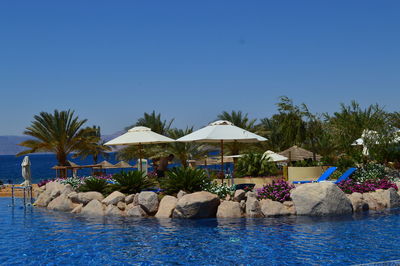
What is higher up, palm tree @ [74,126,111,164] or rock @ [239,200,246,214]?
palm tree @ [74,126,111,164]

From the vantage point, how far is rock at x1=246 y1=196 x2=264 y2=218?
46.9 ft

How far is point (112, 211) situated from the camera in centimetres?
1540

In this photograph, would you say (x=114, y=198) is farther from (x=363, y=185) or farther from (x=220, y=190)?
(x=363, y=185)

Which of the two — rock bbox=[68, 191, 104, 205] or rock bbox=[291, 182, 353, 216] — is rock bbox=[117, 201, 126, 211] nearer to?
rock bbox=[68, 191, 104, 205]

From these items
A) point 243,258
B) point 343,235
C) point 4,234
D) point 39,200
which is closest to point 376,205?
point 343,235

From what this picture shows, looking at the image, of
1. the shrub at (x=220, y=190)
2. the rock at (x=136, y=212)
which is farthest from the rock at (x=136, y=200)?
the shrub at (x=220, y=190)

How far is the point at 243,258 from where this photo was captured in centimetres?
915

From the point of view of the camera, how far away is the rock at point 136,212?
49.2ft

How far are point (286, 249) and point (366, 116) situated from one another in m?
15.4

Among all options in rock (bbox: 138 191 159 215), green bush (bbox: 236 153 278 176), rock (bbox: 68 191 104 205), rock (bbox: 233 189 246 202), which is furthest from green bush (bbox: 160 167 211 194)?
green bush (bbox: 236 153 278 176)

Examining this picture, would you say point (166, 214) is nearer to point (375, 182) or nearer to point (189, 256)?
point (189, 256)

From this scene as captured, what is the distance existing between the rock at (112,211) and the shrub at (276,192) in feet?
15.0

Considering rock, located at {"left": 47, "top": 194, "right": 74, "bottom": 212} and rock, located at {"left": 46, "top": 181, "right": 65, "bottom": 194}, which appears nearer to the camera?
rock, located at {"left": 47, "top": 194, "right": 74, "bottom": 212}

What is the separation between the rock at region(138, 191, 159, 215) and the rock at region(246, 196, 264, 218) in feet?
9.62
